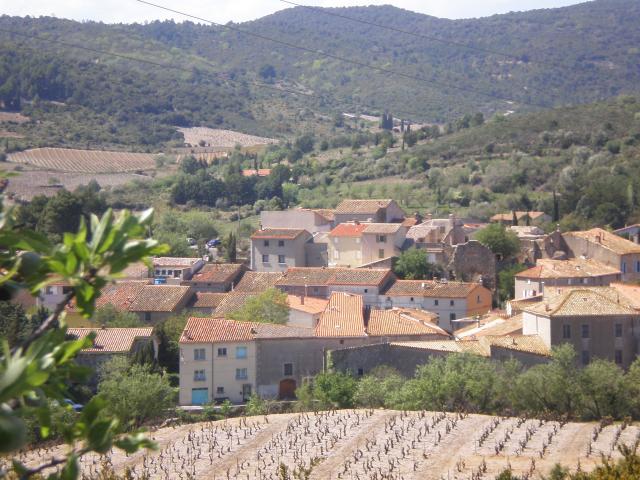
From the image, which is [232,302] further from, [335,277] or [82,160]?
[82,160]

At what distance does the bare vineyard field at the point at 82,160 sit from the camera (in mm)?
82250

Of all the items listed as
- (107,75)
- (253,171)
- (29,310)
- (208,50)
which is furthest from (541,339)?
(208,50)

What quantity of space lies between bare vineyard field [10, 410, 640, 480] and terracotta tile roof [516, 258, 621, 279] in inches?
630

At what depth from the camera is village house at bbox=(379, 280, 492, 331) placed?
119 feet

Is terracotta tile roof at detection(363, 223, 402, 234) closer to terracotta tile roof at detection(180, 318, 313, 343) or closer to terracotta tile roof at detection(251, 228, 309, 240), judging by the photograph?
terracotta tile roof at detection(251, 228, 309, 240)

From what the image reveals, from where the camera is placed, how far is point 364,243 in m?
42.5

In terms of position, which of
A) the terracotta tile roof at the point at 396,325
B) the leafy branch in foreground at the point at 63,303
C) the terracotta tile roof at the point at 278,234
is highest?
the leafy branch in foreground at the point at 63,303

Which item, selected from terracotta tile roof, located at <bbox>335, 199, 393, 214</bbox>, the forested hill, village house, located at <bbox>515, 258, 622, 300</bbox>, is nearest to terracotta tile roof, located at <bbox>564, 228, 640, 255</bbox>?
village house, located at <bbox>515, 258, 622, 300</bbox>

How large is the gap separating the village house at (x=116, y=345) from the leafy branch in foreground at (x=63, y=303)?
25865 millimetres

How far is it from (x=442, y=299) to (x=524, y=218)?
14.1 meters

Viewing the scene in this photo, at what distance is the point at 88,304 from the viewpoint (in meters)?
3.44

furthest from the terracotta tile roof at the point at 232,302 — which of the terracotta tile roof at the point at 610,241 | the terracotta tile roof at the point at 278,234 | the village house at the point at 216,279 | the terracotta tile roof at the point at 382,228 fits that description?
the terracotta tile roof at the point at 610,241

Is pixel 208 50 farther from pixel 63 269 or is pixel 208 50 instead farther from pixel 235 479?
pixel 63 269

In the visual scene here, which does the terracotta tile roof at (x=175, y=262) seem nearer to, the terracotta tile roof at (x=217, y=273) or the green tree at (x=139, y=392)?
the terracotta tile roof at (x=217, y=273)
